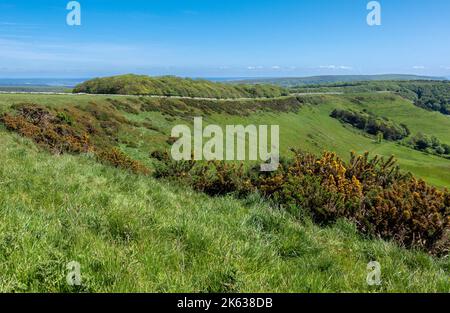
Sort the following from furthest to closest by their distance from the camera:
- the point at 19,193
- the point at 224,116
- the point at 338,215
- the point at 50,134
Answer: the point at 224,116, the point at 50,134, the point at 338,215, the point at 19,193

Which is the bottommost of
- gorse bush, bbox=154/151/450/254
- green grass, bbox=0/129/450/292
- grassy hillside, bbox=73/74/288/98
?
gorse bush, bbox=154/151/450/254

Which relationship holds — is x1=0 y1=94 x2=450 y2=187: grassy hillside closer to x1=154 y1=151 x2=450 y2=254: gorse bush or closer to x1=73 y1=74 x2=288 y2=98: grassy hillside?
x1=73 y1=74 x2=288 y2=98: grassy hillside

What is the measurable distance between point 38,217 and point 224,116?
300 feet

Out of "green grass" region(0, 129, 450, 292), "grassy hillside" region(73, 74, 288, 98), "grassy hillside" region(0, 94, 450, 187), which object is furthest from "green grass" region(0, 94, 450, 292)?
"grassy hillside" region(73, 74, 288, 98)

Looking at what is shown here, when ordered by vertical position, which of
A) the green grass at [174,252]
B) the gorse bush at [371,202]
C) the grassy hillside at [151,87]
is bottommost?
the gorse bush at [371,202]

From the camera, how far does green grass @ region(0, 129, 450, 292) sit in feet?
12.2

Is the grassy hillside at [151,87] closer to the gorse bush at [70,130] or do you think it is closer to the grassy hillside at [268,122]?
the grassy hillside at [268,122]

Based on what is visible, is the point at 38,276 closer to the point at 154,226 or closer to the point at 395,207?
the point at 154,226

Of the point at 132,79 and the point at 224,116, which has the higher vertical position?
the point at 132,79

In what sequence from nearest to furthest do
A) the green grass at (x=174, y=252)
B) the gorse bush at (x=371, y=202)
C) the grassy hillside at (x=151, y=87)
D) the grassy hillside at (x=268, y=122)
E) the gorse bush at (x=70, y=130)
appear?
the green grass at (x=174, y=252), the gorse bush at (x=371, y=202), the gorse bush at (x=70, y=130), the grassy hillside at (x=268, y=122), the grassy hillside at (x=151, y=87)

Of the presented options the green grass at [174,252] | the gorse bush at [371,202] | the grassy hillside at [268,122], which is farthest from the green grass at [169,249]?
the grassy hillside at [268,122]

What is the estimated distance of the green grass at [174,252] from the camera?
12.2 ft
